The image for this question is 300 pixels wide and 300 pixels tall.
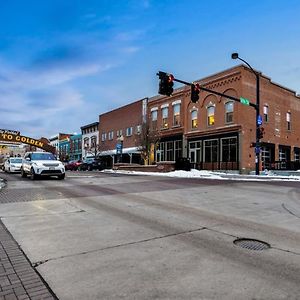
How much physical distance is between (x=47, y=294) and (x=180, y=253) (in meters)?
2.24

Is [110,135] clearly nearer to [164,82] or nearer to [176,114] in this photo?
[176,114]

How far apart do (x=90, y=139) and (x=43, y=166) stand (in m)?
48.2

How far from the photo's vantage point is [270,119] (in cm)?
3550

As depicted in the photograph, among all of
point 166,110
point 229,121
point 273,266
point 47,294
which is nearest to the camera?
point 47,294

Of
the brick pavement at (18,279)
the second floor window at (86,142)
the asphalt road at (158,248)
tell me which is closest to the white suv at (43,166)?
the asphalt road at (158,248)

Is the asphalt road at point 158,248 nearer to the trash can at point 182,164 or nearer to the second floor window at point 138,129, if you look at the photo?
the trash can at point 182,164

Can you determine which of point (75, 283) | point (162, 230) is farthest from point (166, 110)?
point (75, 283)

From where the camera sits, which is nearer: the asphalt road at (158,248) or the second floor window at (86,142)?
the asphalt road at (158,248)

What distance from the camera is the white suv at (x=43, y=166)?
19328mm

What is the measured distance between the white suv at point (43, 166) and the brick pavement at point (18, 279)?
14.2 metres

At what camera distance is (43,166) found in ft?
63.5

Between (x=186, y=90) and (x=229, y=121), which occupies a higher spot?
(x=186, y=90)

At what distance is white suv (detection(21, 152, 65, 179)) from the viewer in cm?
1933

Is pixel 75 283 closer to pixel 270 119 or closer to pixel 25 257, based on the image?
pixel 25 257
